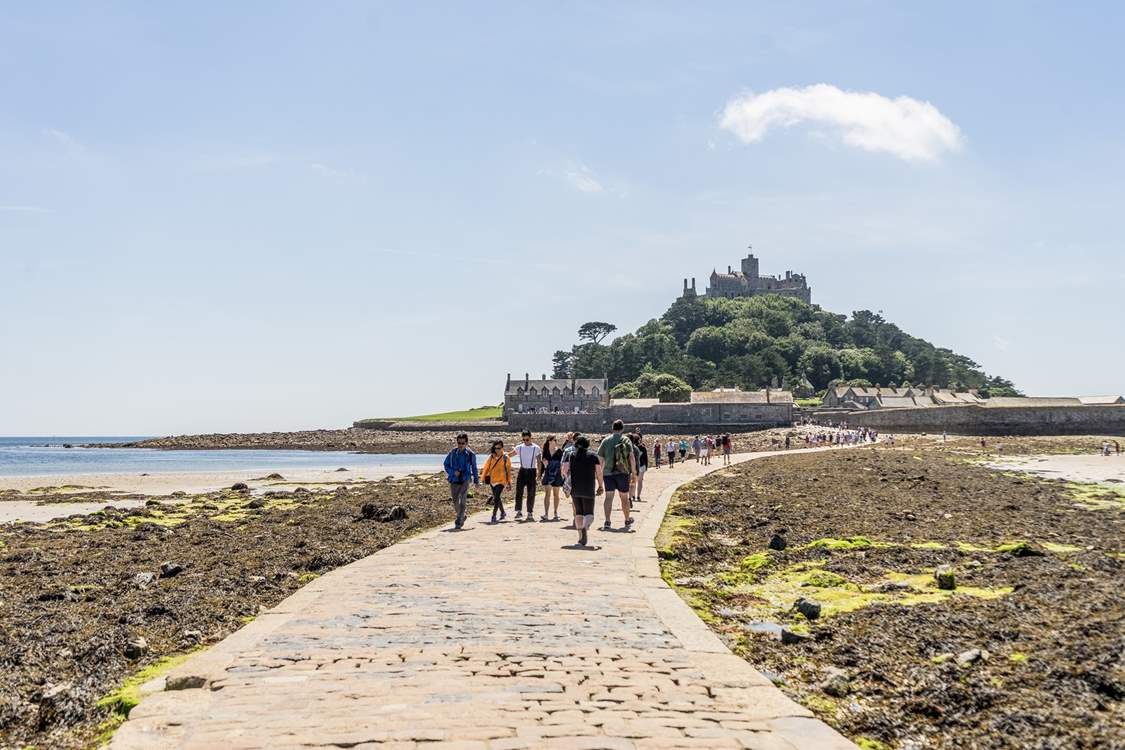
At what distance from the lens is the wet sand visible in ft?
104

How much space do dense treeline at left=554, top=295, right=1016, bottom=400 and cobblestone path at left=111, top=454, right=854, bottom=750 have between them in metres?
116

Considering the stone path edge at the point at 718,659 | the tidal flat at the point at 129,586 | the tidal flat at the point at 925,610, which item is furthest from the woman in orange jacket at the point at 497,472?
the stone path edge at the point at 718,659

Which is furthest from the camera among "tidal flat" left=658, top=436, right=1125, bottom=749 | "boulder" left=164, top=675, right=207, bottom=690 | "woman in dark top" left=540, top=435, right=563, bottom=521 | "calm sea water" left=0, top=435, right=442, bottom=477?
"calm sea water" left=0, top=435, right=442, bottom=477

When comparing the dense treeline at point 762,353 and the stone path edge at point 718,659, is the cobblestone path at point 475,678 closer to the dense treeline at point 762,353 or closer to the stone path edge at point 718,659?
the stone path edge at point 718,659

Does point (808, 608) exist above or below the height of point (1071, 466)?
above

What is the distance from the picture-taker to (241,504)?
26.6 metres

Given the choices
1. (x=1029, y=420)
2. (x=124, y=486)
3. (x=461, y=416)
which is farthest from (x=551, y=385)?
(x=124, y=486)

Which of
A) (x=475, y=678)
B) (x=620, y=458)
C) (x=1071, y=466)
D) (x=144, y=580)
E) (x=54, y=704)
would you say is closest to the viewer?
(x=54, y=704)

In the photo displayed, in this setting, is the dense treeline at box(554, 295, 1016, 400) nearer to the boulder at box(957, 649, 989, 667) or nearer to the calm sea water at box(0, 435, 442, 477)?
A: the calm sea water at box(0, 435, 442, 477)

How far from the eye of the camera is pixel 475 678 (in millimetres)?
6098

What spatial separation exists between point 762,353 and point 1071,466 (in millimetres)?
109463

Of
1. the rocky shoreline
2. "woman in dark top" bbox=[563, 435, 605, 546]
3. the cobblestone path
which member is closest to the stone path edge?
the cobblestone path

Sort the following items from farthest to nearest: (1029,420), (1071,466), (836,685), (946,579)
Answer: (1029,420)
(1071,466)
(946,579)
(836,685)

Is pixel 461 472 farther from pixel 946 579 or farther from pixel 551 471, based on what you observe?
pixel 946 579
